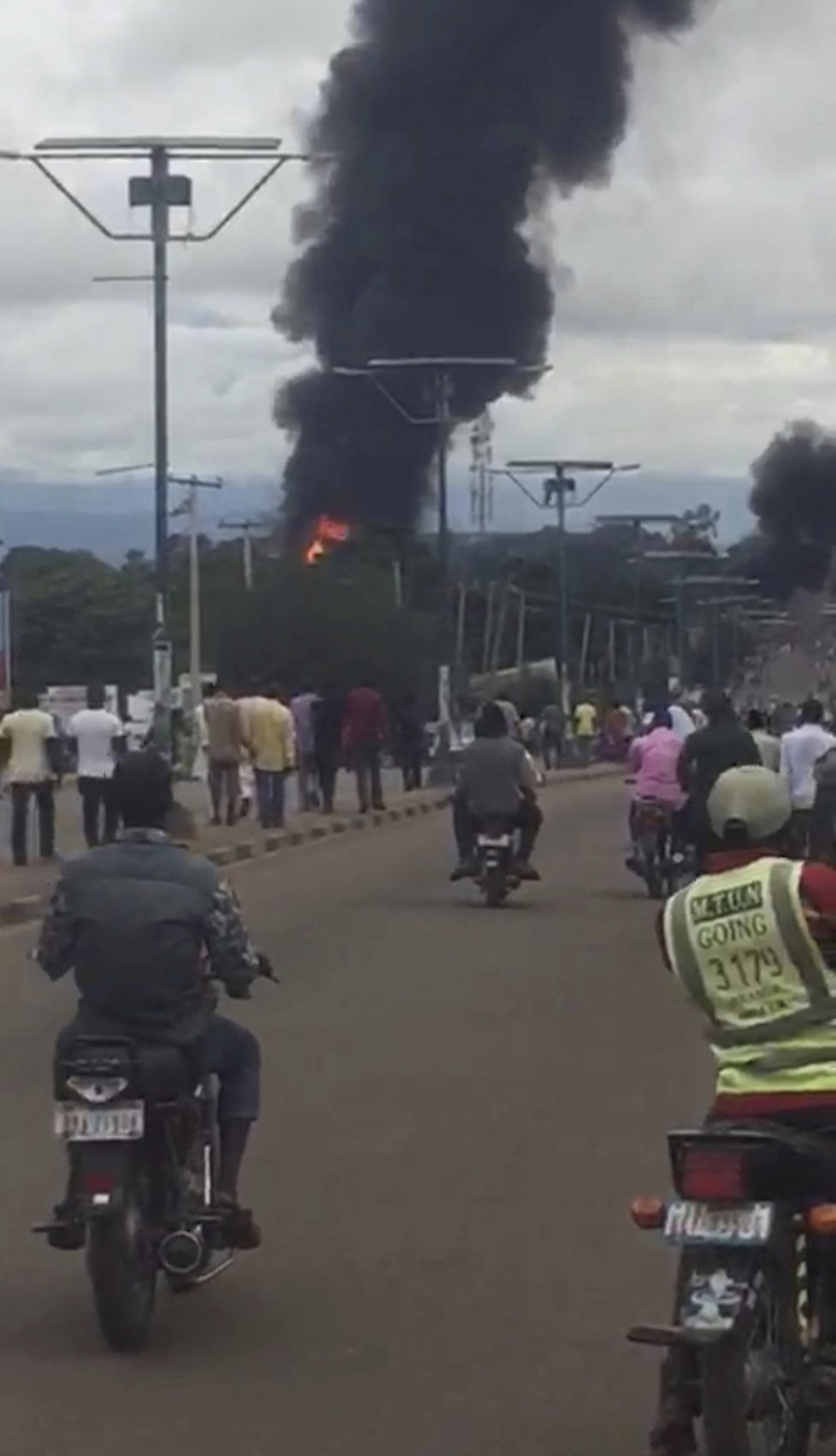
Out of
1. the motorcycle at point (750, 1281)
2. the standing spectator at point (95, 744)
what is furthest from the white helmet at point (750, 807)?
the standing spectator at point (95, 744)

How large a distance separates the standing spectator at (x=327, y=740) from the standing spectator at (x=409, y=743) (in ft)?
31.8

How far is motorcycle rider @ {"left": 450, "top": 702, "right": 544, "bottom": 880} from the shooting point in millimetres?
23328

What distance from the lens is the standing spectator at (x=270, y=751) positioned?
3138cm

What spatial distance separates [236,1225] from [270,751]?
23.7 metres

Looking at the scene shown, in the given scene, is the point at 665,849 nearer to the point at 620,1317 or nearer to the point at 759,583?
the point at 620,1317

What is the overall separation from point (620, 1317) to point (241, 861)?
20.9 meters

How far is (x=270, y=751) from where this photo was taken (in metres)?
31.6

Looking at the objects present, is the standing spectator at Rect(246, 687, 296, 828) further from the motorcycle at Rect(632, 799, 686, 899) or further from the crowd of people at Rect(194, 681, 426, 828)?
the motorcycle at Rect(632, 799, 686, 899)

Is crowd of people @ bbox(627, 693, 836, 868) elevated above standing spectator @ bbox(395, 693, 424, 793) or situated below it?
above

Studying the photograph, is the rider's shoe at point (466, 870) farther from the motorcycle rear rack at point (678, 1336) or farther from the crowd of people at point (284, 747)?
the motorcycle rear rack at point (678, 1336)

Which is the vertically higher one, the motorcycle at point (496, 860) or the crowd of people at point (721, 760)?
the crowd of people at point (721, 760)

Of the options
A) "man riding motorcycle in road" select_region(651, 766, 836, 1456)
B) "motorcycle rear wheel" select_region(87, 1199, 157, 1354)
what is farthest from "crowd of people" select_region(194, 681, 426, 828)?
"man riding motorcycle in road" select_region(651, 766, 836, 1456)

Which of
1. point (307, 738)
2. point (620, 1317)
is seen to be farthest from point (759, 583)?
point (620, 1317)

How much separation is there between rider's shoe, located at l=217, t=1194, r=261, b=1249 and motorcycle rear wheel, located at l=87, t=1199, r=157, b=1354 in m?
0.27
